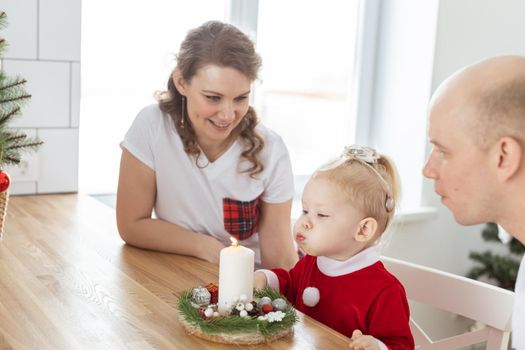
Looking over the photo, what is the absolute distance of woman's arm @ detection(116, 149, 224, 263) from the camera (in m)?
1.58

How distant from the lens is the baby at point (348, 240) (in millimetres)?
1255

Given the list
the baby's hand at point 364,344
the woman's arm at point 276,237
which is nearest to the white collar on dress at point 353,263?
the baby's hand at point 364,344

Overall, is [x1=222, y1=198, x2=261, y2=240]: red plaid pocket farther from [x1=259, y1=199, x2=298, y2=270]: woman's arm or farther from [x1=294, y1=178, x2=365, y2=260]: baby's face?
[x1=294, y1=178, x2=365, y2=260]: baby's face

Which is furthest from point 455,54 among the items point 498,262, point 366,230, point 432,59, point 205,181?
point 366,230

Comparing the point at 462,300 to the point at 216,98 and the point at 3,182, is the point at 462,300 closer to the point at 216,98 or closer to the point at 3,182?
the point at 216,98

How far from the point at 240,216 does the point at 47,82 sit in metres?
0.75

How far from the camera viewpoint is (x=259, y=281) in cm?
133

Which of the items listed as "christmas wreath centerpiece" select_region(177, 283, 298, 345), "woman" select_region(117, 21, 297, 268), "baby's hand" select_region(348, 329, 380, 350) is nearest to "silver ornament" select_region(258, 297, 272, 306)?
"christmas wreath centerpiece" select_region(177, 283, 298, 345)

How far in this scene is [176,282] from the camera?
1.37 meters

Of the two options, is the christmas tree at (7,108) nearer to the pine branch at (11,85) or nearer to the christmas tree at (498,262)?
the pine branch at (11,85)

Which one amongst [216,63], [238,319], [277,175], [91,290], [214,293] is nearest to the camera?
[238,319]

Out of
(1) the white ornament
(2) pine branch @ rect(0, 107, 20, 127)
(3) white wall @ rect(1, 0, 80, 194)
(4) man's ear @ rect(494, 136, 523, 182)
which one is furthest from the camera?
(3) white wall @ rect(1, 0, 80, 194)

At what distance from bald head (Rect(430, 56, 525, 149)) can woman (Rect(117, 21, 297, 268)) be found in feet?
2.43

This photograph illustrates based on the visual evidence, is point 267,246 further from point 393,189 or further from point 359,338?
point 359,338
